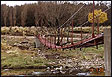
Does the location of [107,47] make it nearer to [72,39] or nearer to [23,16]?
[72,39]

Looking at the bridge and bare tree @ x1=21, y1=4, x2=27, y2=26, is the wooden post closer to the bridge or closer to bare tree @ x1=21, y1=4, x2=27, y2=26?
the bridge

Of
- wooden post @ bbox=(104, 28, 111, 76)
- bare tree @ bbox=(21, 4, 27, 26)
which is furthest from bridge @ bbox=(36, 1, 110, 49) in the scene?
bare tree @ bbox=(21, 4, 27, 26)

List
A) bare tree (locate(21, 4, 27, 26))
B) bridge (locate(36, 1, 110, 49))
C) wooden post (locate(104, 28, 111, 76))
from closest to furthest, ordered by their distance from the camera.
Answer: wooden post (locate(104, 28, 111, 76))
bridge (locate(36, 1, 110, 49))
bare tree (locate(21, 4, 27, 26))

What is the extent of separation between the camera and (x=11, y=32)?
66.5 feet

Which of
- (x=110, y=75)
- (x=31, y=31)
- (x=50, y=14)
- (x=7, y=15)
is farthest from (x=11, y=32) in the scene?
(x=110, y=75)

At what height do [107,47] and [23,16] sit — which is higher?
[23,16]

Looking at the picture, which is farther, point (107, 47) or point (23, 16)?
point (23, 16)

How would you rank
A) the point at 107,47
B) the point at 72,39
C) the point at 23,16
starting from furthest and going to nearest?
the point at 23,16
the point at 72,39
the point at 107,47

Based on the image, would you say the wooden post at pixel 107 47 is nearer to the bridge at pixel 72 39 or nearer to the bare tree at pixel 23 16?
the bridge at pixel 72 39

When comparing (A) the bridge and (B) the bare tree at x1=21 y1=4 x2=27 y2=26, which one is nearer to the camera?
(A) the bridge

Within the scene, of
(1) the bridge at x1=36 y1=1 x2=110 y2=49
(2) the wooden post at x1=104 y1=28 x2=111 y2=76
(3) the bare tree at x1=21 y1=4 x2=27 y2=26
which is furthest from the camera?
(3) the bare tree at x1=21 y1=4 x2=27 y2=26

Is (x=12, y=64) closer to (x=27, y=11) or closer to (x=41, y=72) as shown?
(x=41, y=72)

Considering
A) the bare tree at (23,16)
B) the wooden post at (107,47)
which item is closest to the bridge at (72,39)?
the wooden post at (107,47)

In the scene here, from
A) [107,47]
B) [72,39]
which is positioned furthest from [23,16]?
[107,47]
